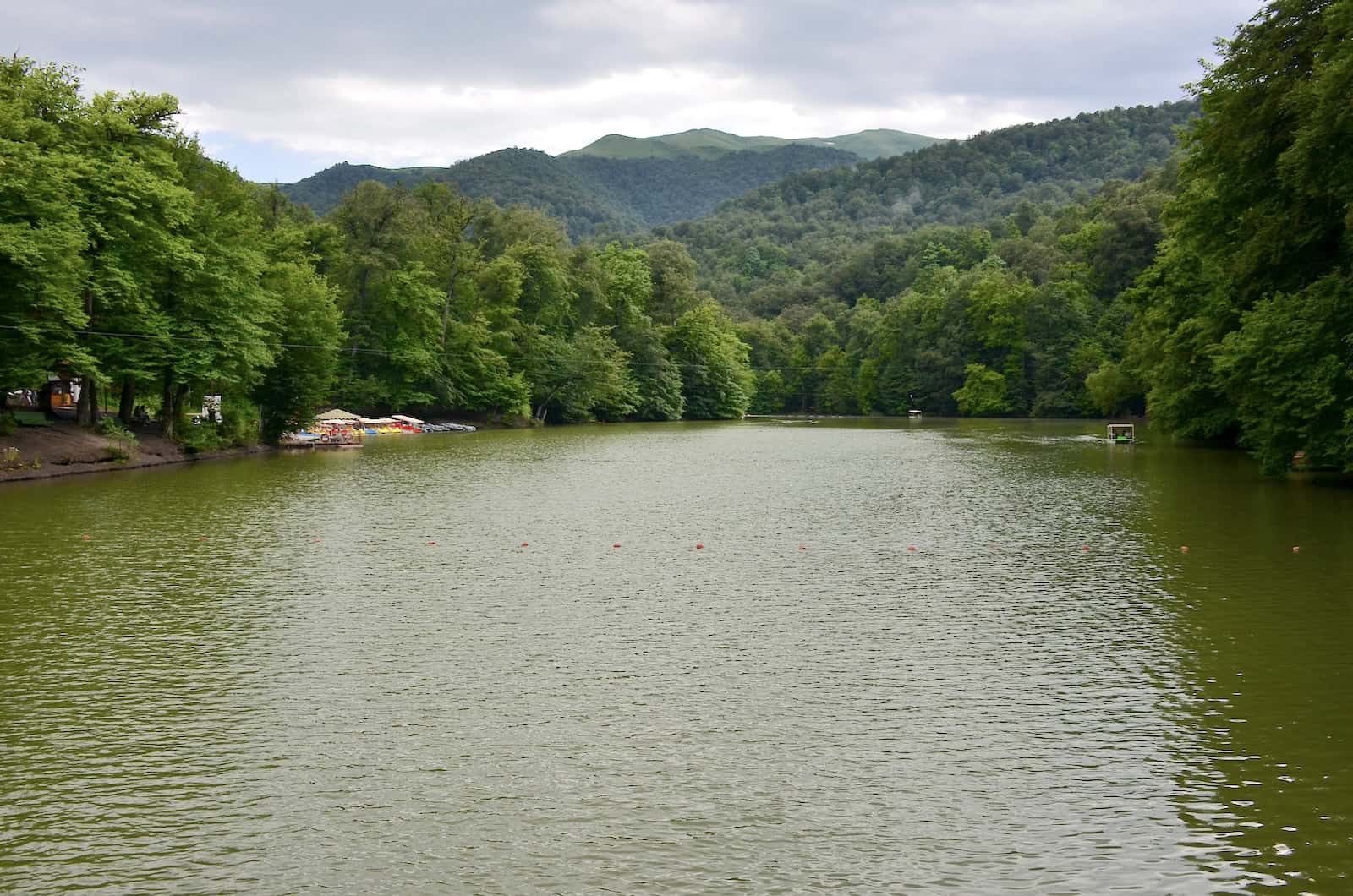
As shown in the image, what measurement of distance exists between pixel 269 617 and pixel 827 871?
12144mm

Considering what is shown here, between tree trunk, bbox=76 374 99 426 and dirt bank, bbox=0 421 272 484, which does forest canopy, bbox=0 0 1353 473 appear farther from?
dirt bank, bbox=0 421 272 484

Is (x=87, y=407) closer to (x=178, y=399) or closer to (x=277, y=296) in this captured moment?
(x=178, y=399)

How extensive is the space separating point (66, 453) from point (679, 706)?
3998 cm

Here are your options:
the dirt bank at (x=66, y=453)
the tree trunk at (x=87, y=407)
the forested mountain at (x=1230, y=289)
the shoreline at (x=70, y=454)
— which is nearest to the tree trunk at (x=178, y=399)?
the shoreline at (x=70, y=454)

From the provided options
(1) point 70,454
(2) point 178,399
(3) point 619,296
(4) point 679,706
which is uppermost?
(3) point 619,296

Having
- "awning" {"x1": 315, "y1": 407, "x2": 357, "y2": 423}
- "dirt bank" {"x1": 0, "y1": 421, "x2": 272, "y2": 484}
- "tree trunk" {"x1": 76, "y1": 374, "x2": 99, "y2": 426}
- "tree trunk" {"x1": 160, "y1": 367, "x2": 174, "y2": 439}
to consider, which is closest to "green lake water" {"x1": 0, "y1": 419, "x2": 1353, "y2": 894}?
"dirt bank" {"x1": 0, "y1": 421, "x2": 272, "y2": 484}

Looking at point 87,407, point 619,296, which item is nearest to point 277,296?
point 87,407

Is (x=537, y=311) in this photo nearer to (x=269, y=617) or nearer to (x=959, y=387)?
(x=959, y=387)

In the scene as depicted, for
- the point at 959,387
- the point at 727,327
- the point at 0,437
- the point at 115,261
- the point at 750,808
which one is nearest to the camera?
the point at 750,808

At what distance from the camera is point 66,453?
147 ft

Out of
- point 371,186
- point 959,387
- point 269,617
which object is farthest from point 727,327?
point 269,617

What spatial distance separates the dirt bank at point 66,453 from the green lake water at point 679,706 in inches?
554

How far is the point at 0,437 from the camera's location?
43344 millimetres

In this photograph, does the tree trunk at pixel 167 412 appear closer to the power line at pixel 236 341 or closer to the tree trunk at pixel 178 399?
the tree trunk at pixel 178 399
